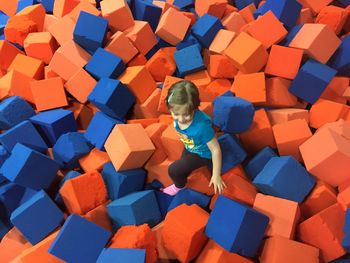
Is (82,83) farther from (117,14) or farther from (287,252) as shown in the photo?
(287,252)

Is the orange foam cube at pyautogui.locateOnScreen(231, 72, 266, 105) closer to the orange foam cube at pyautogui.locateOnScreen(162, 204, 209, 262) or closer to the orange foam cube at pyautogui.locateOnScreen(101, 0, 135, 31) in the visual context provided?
the orange foam cube at pyautogui.locateOnScreen(162, 204, 209, 262)

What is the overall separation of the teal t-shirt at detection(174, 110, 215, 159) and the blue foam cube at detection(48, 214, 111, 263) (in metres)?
0.48

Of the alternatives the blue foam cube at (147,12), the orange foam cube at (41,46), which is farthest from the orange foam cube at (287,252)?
the orange foam cube at (41,46)

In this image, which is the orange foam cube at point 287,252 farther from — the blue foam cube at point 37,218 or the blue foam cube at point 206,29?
the blue foam cube at point 206,29

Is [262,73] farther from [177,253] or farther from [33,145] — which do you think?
[33,145]

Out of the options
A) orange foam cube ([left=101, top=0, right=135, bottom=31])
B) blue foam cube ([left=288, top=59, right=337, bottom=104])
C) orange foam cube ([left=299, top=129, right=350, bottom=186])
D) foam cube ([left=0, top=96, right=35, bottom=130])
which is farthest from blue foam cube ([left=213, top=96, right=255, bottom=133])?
foam cube ([left=0, top=96, right=35, bottom=130])

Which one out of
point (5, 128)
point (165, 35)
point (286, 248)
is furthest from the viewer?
point (165, 35)

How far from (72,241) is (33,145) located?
0.58 m

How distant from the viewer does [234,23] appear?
2064 mm

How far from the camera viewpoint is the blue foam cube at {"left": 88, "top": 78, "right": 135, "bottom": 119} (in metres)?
1.69

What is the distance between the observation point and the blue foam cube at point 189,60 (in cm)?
190

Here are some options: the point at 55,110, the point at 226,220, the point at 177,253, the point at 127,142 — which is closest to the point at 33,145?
the point at 55,110

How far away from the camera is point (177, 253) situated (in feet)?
4.32

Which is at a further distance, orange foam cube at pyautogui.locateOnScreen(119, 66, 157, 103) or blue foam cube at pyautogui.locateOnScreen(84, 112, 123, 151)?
orange foam cube at pyautogui.locateOnScreen(119, 66, 157, 103)
